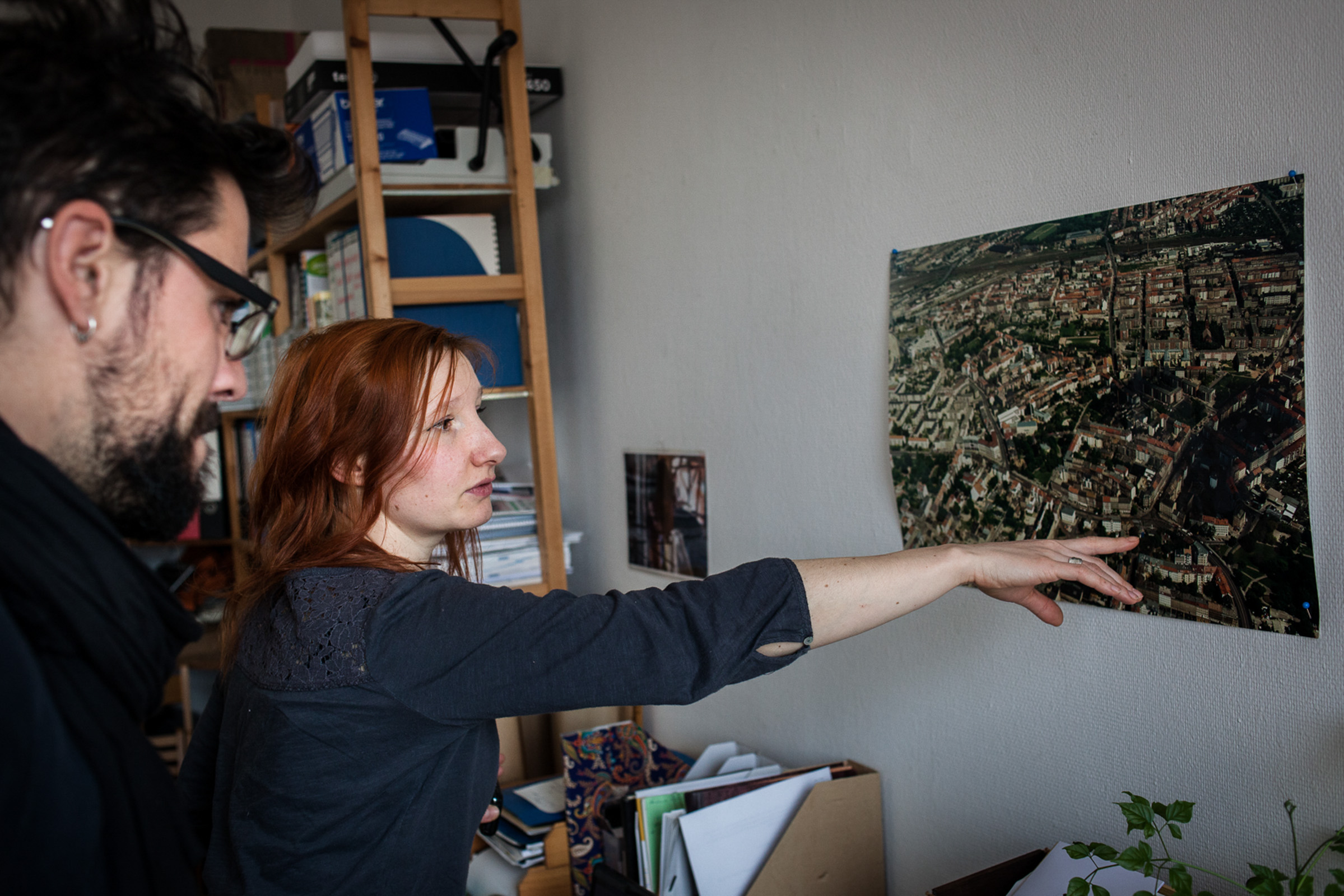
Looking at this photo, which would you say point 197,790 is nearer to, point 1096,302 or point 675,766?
point 675,766

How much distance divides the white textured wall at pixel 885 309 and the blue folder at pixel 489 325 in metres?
0.23

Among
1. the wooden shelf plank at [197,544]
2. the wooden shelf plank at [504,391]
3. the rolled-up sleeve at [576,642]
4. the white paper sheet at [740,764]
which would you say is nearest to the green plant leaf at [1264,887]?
the rolled-up sleeve at [576,642]

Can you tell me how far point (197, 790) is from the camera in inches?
50.0

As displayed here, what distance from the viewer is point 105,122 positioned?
2.08 feet

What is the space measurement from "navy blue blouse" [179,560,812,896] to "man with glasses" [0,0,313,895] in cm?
26

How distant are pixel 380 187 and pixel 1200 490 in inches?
72.2

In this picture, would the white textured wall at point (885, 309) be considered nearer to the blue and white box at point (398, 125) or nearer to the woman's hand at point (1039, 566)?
the woman's hand at point (1039, 566)

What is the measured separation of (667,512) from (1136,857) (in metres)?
1.38

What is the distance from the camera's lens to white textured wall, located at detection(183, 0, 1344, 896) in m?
1.10

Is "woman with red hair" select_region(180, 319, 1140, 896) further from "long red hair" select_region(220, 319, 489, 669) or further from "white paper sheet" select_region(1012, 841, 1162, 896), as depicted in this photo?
"white paper sheet" select_region(1012, 841, 1162, 896)

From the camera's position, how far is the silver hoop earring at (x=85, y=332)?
62 cm

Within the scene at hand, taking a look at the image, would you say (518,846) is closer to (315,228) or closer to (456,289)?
(456,289)

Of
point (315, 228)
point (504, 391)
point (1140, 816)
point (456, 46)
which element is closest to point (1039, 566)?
point (1140, 816)

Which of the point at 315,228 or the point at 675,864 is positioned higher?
the point at 315,228
